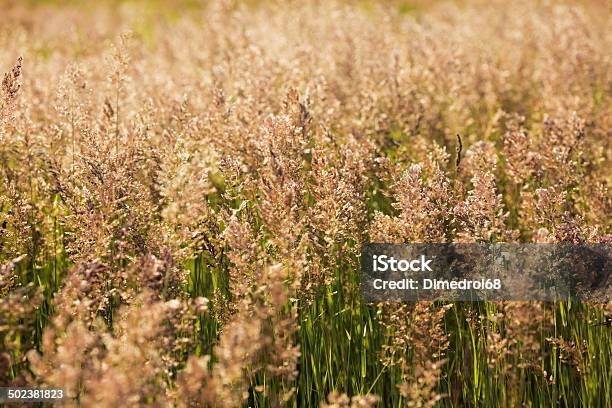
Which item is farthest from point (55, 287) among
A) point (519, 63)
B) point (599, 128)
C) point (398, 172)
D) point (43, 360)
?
point (519, 63)

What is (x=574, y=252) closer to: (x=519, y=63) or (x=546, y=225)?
(x=546, y=225)

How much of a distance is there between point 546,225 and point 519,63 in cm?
332

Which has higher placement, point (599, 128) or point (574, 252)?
point (599, 128)

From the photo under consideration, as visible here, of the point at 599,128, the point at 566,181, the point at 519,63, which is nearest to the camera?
the point at 566,181

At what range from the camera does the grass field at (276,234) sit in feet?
7.88

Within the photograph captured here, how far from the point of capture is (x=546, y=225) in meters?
3.32

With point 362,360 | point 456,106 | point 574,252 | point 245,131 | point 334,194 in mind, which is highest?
point 456,106

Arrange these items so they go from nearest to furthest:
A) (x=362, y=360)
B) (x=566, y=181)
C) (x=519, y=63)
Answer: (x=362, y=360)
(x=566, y=181)
(x=519, y=63)

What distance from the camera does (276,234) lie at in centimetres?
269

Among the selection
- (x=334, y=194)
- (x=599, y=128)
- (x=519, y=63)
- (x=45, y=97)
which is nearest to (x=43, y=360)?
(x=334, y=194)

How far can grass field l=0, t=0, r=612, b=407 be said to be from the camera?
2400 millimetres

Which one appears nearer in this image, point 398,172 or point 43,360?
point 43,360

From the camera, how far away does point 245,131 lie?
3631 millimetres

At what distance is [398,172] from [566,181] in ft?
2.88
